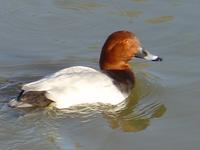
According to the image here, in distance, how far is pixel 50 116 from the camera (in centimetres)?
581

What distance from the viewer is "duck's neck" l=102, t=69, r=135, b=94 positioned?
6293 millimetres

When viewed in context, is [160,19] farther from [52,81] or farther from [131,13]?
[52,81]

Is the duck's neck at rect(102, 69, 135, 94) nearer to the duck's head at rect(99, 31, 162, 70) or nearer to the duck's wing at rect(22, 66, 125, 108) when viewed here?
the duck's head at rect(99, 31, 162, 70)

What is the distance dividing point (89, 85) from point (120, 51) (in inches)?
27.9

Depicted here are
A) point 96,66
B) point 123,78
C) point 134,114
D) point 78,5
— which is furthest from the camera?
point 78,5

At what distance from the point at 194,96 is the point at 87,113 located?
3.56 feet

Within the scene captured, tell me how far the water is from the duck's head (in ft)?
1.00

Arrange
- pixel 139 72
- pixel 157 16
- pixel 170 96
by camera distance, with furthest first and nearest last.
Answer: pixel 157 16, pixel 139 72, pixel 170 96

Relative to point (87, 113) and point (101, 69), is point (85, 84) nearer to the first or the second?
point (87, 113)

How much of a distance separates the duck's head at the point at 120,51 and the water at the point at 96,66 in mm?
304

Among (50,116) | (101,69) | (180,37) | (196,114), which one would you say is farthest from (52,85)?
(180,37)

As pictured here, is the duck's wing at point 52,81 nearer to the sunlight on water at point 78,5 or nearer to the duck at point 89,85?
the duck at point 89,85

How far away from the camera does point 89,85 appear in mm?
5965

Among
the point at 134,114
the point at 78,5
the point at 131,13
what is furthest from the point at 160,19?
the point at 134,114
